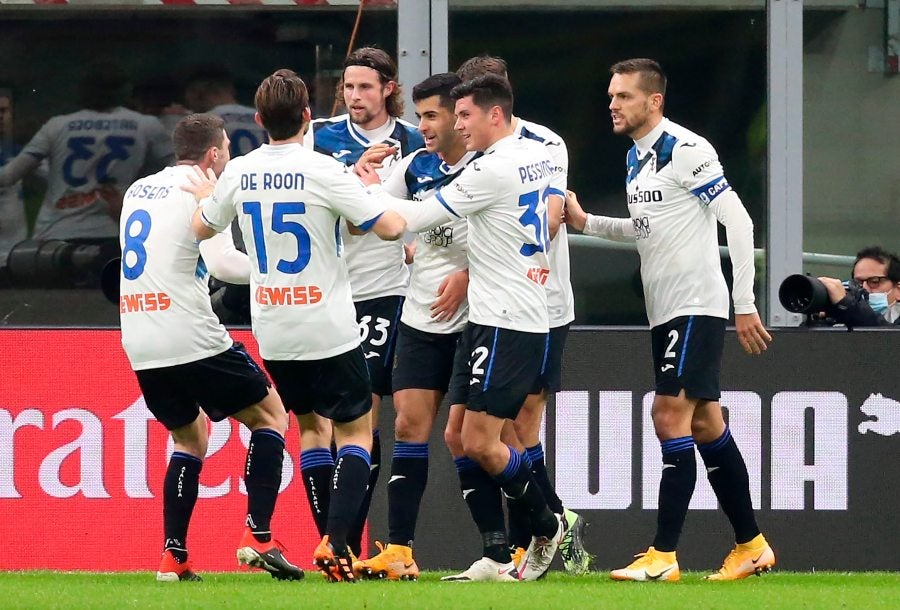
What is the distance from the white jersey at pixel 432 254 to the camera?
6.81 m

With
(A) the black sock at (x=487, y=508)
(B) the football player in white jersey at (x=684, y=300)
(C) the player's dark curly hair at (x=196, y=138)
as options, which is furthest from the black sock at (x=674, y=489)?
(C) the player's dark curly hair at (x=196, y=138)

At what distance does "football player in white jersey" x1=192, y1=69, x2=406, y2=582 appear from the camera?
6125 mm

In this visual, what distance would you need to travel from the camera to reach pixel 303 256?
20.1ft

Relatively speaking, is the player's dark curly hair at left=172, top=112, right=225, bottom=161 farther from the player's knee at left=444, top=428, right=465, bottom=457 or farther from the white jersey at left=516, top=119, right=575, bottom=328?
the player's knee at left=444, top=428, right=465, bottom=457

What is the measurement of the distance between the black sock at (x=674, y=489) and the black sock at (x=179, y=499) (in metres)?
1.94

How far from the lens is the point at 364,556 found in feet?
27.2

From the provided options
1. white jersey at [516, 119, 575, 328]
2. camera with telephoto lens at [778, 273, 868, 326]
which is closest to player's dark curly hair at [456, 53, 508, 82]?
white jersey at [516, 119, 575, 328]

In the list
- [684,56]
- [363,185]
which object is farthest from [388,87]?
[684,56]

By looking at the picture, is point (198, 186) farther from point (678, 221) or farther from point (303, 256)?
point (678, 221)

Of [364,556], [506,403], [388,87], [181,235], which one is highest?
[388,87]

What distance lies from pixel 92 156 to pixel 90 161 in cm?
3

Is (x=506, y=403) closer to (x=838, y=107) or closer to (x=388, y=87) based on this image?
(x=388, y=87)

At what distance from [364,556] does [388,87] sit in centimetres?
251

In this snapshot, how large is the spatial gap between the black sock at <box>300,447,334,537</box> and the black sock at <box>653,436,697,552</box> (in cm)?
139
